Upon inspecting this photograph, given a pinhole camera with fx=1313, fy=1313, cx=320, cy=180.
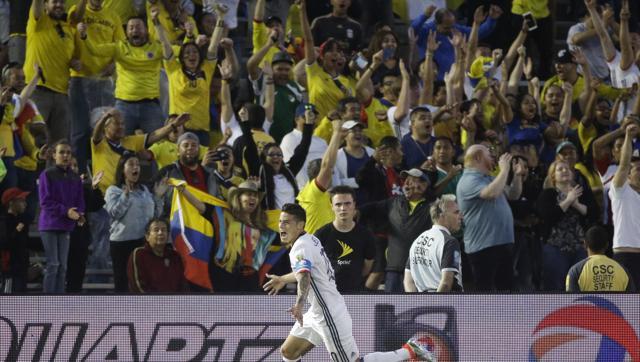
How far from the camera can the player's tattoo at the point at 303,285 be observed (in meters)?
10.2

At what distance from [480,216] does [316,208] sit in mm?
1691

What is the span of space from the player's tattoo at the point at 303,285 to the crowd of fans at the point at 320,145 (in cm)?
169

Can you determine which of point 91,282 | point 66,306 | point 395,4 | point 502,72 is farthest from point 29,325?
point 395,4

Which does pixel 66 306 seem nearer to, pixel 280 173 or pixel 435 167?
pixel 280 173

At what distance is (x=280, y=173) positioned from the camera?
14.1 m

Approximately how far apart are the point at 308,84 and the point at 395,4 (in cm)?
376

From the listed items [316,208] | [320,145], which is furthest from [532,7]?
[316,208]

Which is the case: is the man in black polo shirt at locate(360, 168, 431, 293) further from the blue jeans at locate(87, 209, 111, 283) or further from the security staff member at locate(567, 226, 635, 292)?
the blue jeans at locate(87, 209, 111, 283)

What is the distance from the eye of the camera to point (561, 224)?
14.2 metres

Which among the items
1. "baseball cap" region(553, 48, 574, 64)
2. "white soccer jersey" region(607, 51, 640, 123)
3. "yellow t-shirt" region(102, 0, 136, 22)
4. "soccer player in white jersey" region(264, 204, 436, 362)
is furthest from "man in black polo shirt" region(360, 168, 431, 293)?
"yellow t-shirt" region(102, 0, 136, 22)

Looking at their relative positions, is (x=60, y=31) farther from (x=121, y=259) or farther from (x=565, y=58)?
(x=565, y=58)

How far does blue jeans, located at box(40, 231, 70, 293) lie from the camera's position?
13.2 meters

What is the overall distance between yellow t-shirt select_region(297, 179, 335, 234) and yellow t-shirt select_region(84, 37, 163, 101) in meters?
3.10

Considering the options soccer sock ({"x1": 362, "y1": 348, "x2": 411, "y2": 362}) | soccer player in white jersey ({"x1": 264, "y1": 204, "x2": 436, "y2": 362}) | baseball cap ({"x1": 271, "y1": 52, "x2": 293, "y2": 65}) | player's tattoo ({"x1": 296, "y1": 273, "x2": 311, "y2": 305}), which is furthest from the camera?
baseball cap ({"x1": 271, "y1": 52, "x2": 293, "y2": 65})
